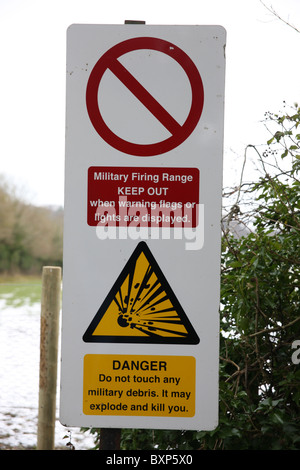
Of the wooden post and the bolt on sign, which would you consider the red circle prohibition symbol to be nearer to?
the bolt on sign

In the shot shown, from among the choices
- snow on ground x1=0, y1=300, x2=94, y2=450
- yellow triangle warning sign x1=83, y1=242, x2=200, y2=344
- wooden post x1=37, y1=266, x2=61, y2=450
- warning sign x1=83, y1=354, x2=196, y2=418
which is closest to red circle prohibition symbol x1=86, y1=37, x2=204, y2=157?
yellow triangle warning sign x1=83, y1=242, x2=200, y2=344

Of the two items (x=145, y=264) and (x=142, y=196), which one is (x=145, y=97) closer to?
(x=142, y=196)

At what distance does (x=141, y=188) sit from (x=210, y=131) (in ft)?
1.00

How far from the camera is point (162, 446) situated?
2.69 m

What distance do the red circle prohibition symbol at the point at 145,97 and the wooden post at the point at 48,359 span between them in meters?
2.33

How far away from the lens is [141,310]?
1.82 meters

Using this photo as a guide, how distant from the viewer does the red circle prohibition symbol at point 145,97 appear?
182 centimetres

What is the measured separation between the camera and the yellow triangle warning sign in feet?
5.94

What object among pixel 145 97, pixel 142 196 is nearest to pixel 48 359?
pixel 142 196

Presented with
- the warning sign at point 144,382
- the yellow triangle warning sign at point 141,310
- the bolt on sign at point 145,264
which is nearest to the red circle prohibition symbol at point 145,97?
the bolt on sign at point 145,264

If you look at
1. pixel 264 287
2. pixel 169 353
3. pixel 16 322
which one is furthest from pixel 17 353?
pixel 169 353

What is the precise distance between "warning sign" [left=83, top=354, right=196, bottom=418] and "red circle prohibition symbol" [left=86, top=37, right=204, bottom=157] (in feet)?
2.29

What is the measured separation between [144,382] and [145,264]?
0.40m

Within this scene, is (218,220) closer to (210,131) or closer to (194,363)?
(210,131)
